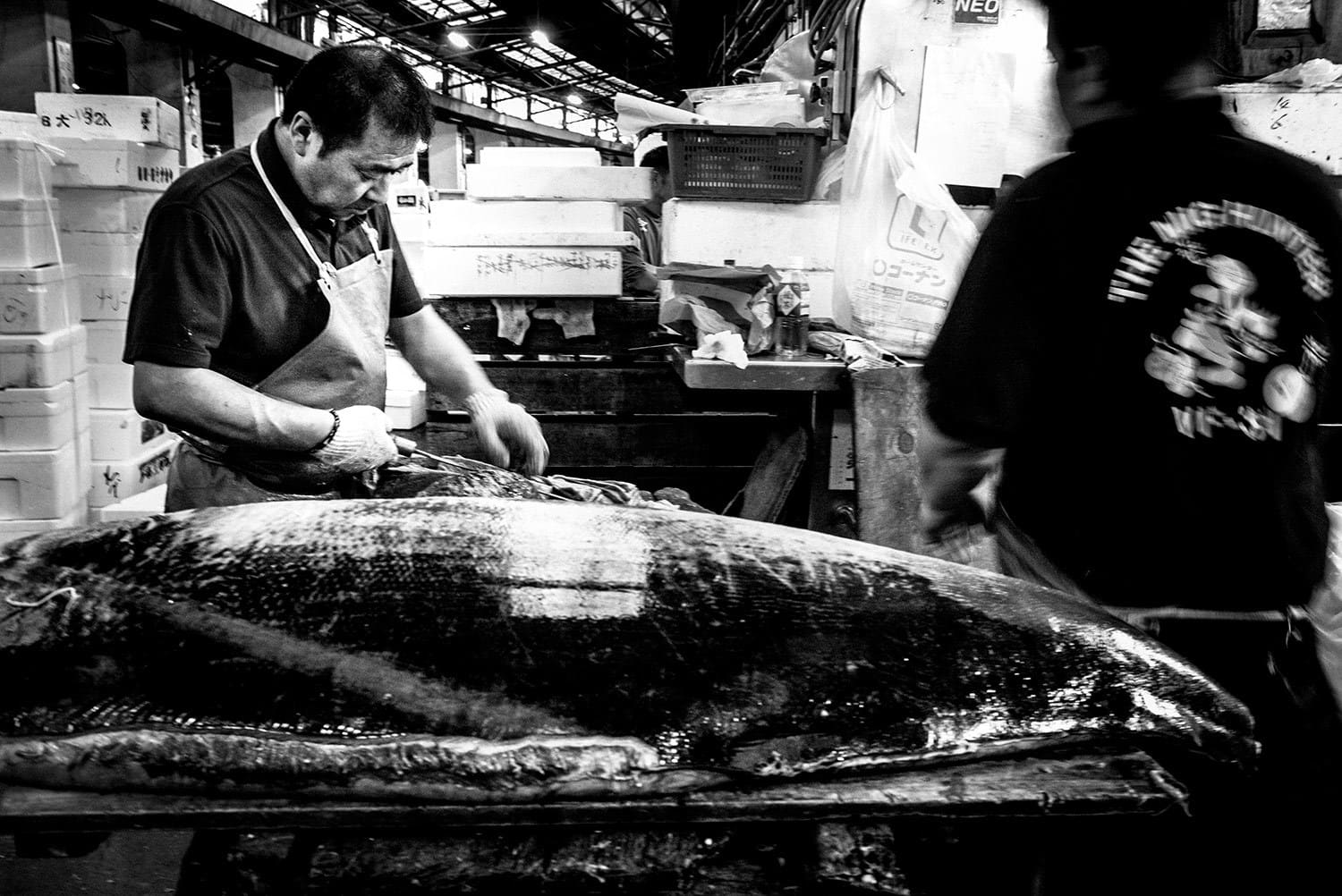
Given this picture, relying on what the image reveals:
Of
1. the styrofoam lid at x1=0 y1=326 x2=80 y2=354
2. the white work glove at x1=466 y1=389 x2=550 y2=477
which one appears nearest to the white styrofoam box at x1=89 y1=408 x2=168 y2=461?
the styrofoam lid at x1=0 y1=326 x2=80 y2=354

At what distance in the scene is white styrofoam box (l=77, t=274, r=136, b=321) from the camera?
442cm

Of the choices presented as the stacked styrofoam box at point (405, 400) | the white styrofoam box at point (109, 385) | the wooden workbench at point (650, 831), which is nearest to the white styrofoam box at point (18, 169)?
the white styrofoam box at point (109, 385)

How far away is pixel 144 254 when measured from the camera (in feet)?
7.57

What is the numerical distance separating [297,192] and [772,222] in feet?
7.66

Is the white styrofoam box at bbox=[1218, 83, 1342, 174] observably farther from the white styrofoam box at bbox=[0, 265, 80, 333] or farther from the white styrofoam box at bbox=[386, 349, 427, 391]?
the white styrofoam box at bbox=[0, 265, 80, 333]

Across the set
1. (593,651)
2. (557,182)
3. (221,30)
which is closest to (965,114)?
(557,182)

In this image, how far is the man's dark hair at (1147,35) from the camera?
1443 mm

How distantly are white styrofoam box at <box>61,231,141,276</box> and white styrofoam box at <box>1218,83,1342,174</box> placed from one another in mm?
4753

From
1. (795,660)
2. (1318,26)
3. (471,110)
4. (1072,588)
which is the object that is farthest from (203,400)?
(471,110)

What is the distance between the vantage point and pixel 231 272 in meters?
2.35

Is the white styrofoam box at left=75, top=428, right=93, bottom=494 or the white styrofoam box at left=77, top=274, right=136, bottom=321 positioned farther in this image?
the white styrofoam box at left=77, top=274, right=136, bottom=321

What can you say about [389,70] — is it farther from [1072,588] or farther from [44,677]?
[1072,588]

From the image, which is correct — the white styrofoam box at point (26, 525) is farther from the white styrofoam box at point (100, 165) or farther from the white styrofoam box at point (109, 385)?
the white styrofoam box at point (100, 165)

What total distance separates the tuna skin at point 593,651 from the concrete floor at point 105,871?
1232mm
